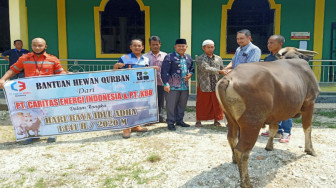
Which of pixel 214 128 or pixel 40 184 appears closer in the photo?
pixel 40 184

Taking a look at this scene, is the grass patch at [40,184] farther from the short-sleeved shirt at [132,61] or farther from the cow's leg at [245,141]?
the short-sleeved shirt at [132,61]

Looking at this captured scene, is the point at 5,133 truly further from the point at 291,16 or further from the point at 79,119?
the point at 291,16

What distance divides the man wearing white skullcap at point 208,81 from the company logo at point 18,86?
3.02m

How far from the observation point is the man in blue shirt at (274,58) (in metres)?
4.29

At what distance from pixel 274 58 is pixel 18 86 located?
4049 mm

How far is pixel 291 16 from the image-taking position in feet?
29.1

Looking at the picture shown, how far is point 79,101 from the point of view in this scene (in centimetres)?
466

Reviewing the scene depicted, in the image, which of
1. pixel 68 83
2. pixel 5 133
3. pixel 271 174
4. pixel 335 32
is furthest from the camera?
pixel 335 32

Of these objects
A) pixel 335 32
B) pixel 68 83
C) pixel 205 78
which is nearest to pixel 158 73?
pixel 205 78

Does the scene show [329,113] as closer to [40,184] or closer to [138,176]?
[138,176]

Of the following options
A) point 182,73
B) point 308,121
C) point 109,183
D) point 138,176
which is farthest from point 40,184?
point 308,121

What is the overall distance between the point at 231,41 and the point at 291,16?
200 centimetres

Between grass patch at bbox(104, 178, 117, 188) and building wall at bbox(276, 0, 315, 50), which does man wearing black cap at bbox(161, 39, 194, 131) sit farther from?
building wall at bbox(276, 0, 315, 50)

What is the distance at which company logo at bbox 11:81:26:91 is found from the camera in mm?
4382
